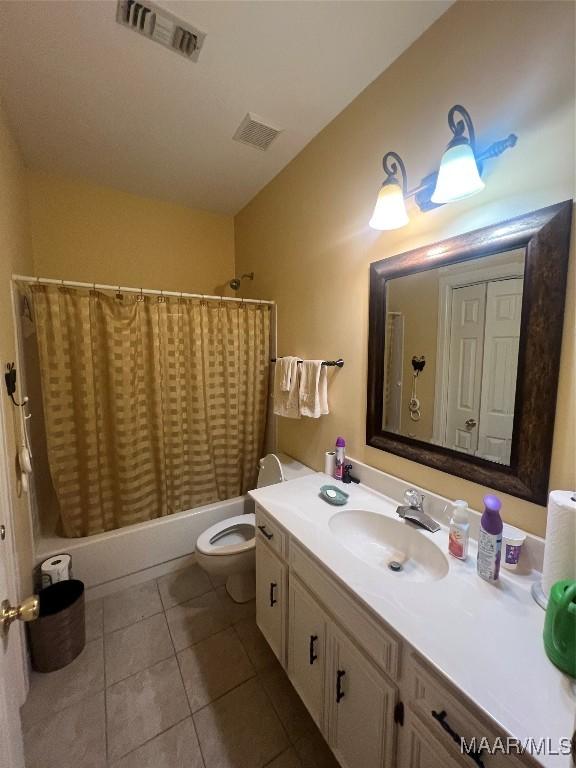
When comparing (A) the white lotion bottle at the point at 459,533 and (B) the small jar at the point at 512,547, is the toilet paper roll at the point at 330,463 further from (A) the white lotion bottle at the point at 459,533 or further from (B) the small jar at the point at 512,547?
(B) the small jar at the point at 512,547

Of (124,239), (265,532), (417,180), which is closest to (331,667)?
(265,532)

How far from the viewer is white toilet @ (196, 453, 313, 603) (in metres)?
1.58

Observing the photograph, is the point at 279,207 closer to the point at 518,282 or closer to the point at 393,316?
the point at 393,316

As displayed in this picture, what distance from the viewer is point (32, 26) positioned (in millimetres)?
1075

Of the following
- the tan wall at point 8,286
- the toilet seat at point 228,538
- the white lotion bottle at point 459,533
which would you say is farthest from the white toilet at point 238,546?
the white lotion bottle at point 459,533

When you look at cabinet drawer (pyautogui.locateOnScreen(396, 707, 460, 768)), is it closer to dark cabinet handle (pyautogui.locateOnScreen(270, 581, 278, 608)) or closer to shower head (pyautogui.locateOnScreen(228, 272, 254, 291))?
dark cabinet handle (pyautogui.locateOnScreen(270, 581, 278, 608))

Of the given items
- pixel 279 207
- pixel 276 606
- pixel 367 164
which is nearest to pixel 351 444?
pixel 276 606

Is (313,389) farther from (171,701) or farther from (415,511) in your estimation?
(171,701)

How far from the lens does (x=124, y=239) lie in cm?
225

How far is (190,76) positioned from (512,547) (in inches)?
82.5

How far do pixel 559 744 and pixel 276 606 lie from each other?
957 millimetres

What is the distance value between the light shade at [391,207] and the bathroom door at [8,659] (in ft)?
4.77

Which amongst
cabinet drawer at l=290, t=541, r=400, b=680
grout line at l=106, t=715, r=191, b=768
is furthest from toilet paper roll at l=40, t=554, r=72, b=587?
cabinet drawer at l=290, t=541, r=400, b=680

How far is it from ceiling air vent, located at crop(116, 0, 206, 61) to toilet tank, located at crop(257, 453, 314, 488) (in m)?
1.88
